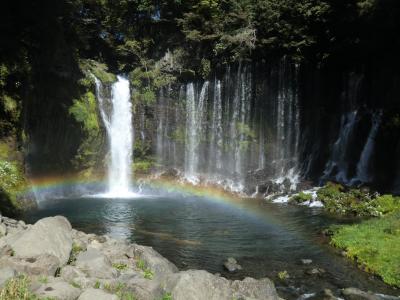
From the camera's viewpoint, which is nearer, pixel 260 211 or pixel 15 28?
pixel 15 28

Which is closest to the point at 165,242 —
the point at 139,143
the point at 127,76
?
the point at 139,143

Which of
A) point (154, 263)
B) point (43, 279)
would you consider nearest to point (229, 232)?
point (154, 263)

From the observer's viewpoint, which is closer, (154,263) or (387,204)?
(154,263)

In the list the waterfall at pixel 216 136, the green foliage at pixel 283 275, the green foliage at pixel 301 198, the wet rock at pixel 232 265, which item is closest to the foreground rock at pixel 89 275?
the green foliage at pixel 283 275

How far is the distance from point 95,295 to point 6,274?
Answer: 1740 mm

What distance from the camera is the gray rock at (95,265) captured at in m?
9.16

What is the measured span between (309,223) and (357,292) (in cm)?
1039

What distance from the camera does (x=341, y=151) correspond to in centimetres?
3278

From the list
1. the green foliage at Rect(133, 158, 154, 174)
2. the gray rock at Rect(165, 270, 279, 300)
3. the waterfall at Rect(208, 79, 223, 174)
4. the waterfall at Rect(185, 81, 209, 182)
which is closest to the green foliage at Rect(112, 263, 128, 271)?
the gray rock at Rect(165, 270, 279, 300)

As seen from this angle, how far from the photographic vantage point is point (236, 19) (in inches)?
1453

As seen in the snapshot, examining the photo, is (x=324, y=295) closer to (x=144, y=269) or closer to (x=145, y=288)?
(x=144, y=269)

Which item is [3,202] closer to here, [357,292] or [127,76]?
[357,292]

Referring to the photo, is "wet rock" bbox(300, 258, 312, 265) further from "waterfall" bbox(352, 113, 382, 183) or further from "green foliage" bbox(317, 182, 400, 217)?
"waterfall" bbox(352, 113, 382, 183)

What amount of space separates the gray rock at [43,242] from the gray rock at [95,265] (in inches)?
14.7
